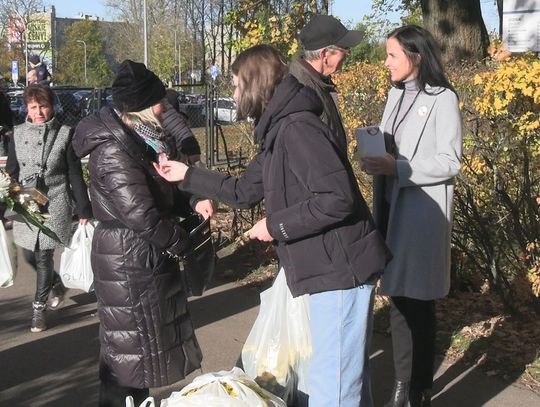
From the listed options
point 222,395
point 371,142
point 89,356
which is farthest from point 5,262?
point 89,356

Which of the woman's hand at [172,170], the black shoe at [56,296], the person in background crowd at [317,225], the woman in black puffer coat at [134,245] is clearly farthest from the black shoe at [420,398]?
the black shoe at [56,296]

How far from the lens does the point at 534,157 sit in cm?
462

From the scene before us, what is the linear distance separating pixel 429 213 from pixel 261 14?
5.09 metres

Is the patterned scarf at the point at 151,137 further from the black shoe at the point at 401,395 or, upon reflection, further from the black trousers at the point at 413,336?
the black shoe at the point at 401,395

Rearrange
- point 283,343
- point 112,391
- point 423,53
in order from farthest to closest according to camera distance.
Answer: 1. point 423,53
2. point 112,391
3. point 283,343

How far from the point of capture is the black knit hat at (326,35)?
9.89ft

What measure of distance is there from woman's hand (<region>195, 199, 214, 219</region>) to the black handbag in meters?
0.03

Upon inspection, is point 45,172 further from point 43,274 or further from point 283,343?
point 283,343

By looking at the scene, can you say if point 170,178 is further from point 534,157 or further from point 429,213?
point 534,157

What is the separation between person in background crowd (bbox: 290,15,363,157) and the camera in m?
2.96

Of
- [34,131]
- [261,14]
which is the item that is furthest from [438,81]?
[261,14]

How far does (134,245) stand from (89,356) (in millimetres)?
1836

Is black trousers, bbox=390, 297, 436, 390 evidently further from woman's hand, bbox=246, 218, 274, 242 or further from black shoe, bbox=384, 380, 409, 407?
woman's hand, bbox=246, 218, 274, 242

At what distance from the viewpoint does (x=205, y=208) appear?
11.2ft
